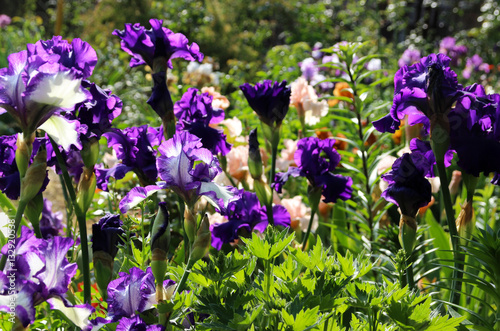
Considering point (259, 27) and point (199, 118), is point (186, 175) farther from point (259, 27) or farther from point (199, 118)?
point (259, 27)

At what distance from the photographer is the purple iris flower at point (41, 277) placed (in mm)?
602

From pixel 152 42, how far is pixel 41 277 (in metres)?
0.63

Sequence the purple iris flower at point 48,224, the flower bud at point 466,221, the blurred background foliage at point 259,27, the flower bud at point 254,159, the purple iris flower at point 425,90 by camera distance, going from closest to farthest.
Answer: the purple iris flower at point 425,90
the flower bud at point 466,221
the flower bud at point 254,159
the purple iris flower at point 48,224
the blurred background foliage at point 259,27

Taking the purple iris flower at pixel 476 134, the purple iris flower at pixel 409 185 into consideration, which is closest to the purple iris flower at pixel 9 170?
the purple iris flower at pixel 409 185

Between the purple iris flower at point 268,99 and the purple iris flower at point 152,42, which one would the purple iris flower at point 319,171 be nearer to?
the purple iris flower at point 268,99

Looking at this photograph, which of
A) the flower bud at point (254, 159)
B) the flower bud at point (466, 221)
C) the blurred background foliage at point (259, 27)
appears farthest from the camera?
the blurred background foliage at point (259, 27)

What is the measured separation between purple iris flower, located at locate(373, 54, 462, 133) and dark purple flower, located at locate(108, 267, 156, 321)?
555 millimetres

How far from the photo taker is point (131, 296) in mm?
734

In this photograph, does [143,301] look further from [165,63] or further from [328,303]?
[165,63]

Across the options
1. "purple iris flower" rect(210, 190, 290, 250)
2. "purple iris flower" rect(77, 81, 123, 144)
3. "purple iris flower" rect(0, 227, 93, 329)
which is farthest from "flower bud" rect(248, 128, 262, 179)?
"purple iris flower" rect(0, 227, 93, 329)

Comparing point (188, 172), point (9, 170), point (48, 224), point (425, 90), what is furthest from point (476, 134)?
point (48, 224)

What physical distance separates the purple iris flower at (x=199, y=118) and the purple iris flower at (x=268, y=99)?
10 cm

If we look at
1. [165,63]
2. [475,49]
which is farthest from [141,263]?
[475,49]

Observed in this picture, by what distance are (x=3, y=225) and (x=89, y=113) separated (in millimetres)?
260
